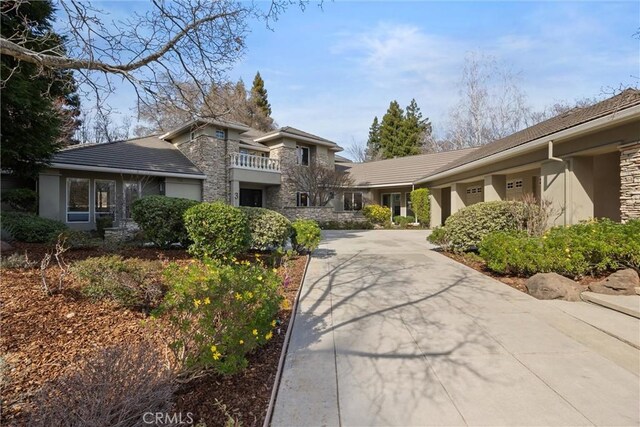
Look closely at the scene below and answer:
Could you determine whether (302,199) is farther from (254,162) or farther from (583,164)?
(583,164)

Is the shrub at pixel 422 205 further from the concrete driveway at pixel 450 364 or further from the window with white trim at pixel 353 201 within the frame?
the concrete driveway at pixel 450 364

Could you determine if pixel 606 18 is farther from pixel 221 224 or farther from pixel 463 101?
pixel 463 101

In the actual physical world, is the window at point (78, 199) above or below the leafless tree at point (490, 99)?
below

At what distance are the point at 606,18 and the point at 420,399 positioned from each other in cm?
864

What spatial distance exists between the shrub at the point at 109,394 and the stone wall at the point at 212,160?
16572 millimetres

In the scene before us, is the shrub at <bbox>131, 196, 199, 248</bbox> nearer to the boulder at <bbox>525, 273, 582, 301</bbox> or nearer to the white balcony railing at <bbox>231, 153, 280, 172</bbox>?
the boulder at <bbox>525, 273, 582, 301</bbox>

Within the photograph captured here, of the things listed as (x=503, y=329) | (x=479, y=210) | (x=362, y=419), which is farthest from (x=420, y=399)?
(x=479, y=210)

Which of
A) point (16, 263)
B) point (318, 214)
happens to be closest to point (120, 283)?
point (16, 263)

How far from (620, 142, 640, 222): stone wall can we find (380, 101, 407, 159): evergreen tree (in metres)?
34.3

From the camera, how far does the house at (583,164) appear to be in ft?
24.7

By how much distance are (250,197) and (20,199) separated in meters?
13.0

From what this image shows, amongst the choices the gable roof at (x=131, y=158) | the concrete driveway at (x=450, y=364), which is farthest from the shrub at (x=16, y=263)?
the gable roof at (x=131, y=158)

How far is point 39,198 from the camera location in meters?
13.1

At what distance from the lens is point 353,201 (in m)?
26.1
